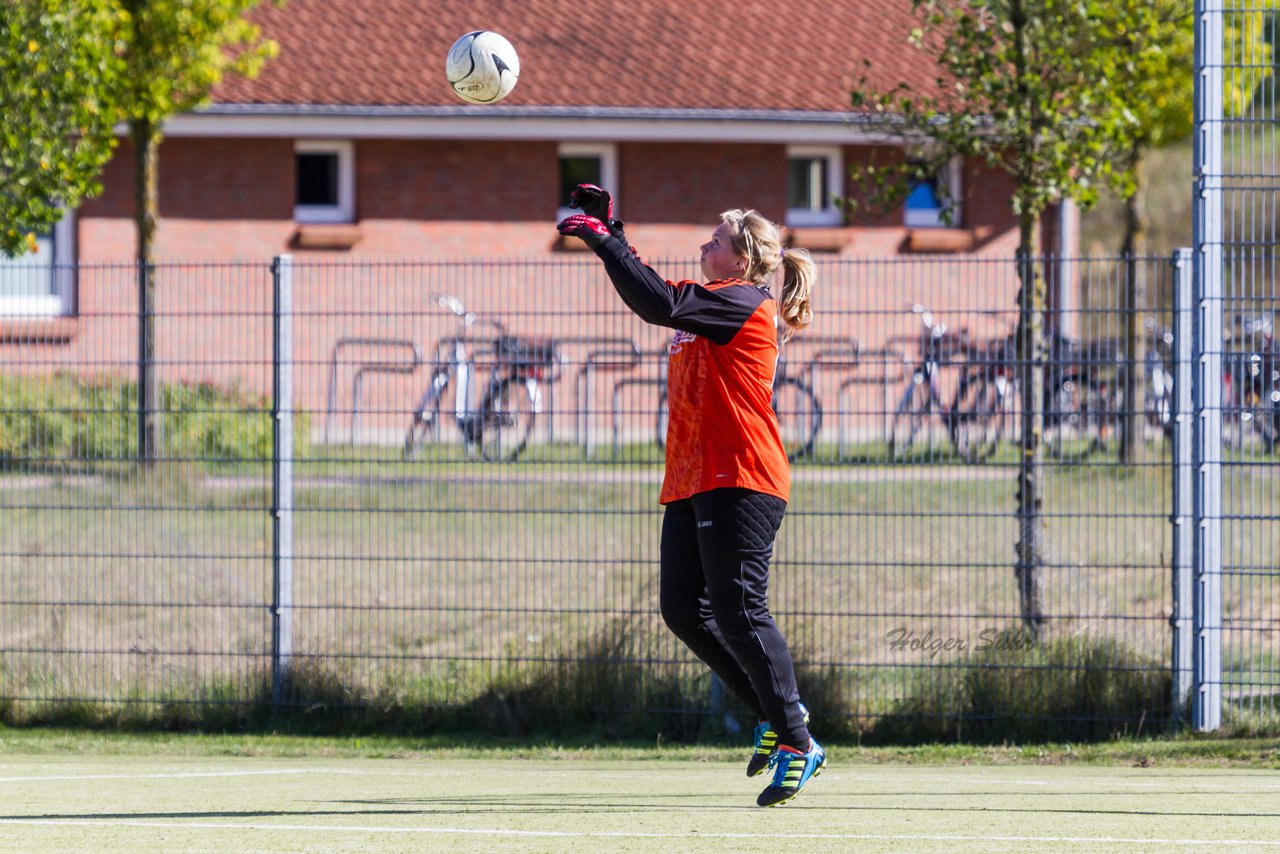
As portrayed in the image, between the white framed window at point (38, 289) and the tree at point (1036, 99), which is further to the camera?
the tree at point (1036, 99)

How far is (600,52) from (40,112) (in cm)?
1367

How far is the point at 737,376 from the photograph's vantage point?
6.03 meters

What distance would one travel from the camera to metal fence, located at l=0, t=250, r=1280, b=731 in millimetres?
8656

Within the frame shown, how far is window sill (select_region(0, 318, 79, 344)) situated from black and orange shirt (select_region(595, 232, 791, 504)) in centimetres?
397

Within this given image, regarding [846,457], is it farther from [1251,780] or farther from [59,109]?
[59,109]

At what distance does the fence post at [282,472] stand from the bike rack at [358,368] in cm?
21

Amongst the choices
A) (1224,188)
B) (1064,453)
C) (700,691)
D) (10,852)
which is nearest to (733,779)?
(700,691)

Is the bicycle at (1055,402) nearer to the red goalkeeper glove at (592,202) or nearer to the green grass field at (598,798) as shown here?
the green grass field at (598,798)

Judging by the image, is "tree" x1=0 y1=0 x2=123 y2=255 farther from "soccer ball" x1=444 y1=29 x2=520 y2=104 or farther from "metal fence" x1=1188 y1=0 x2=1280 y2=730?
"metal fence" x1=1188 y1=0 x2=1280 y2=730

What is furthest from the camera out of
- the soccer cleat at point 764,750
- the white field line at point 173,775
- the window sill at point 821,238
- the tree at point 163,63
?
the window sill at point 821,238

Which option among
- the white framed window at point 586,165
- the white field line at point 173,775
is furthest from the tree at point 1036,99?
the white framed window at point 586,165

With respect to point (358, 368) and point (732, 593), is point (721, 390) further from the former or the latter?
point (358, 368)

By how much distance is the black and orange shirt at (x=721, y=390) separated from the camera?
5.95 metres

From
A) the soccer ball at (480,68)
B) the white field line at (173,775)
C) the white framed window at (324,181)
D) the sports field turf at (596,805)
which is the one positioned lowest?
the white field line at (173,775)
